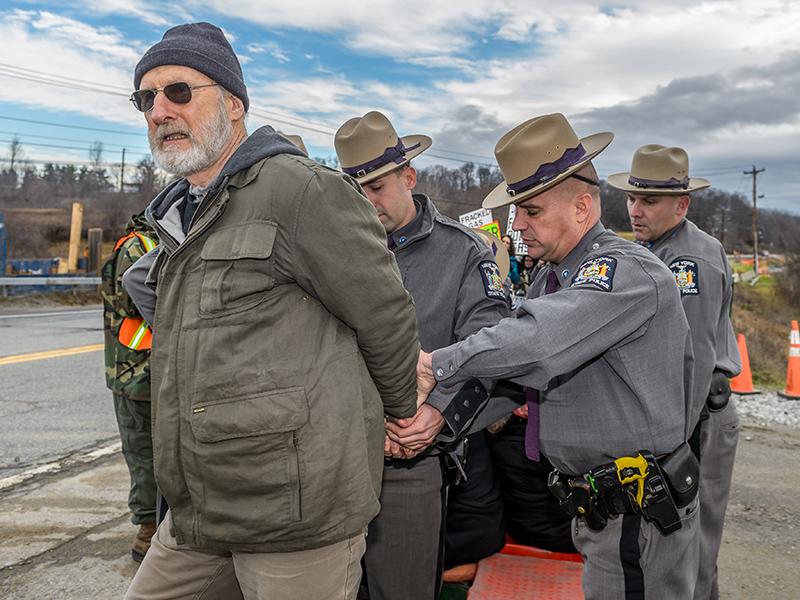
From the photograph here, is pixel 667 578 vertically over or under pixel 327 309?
under

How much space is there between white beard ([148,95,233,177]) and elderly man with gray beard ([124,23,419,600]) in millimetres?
198

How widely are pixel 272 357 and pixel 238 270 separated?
0.78 feet

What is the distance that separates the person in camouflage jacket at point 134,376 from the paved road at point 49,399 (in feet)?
6.84

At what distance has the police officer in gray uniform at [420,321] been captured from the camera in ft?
8.83

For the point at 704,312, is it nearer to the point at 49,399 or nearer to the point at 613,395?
the point at 613,395

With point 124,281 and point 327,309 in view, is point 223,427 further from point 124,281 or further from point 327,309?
point 124,281

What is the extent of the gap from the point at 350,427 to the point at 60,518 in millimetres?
3585

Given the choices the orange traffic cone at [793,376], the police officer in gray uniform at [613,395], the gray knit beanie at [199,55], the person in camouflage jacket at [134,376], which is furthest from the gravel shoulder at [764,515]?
the gray knit beanie at [199,55]

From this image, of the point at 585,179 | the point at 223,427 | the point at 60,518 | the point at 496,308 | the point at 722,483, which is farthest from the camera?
the point at 60,518

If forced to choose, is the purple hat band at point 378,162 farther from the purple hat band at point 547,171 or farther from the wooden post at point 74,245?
the wooden post at point 74,245

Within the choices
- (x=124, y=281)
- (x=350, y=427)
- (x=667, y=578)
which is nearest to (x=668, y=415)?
(x=667, y=578)

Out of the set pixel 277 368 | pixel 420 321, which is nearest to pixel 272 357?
pixel 277 368

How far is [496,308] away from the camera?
2949 mm

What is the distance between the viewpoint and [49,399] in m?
8.05
